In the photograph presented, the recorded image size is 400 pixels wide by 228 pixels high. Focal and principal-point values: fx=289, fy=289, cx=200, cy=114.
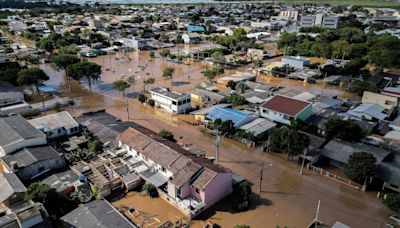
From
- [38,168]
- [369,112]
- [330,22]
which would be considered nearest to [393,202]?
[369,112]

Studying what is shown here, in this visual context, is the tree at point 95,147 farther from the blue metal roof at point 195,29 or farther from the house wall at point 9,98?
the blue metal roof at point 195,29

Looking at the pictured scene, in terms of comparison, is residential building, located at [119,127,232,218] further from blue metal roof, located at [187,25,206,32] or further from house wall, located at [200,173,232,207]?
blue metal roof, located at [187,25,206,32]

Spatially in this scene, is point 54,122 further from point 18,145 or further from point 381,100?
point 381,100

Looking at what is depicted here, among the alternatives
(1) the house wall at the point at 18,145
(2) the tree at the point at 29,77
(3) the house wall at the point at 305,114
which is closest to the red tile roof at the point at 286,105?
(3) the house wall at the point at 305,114

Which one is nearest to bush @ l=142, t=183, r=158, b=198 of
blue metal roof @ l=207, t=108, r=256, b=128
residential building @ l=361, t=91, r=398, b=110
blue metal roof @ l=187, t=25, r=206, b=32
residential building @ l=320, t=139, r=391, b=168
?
blue metal roof @ l=207, t=108, r=256, b=128

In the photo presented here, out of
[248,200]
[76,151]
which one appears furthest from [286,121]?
[76,151]
